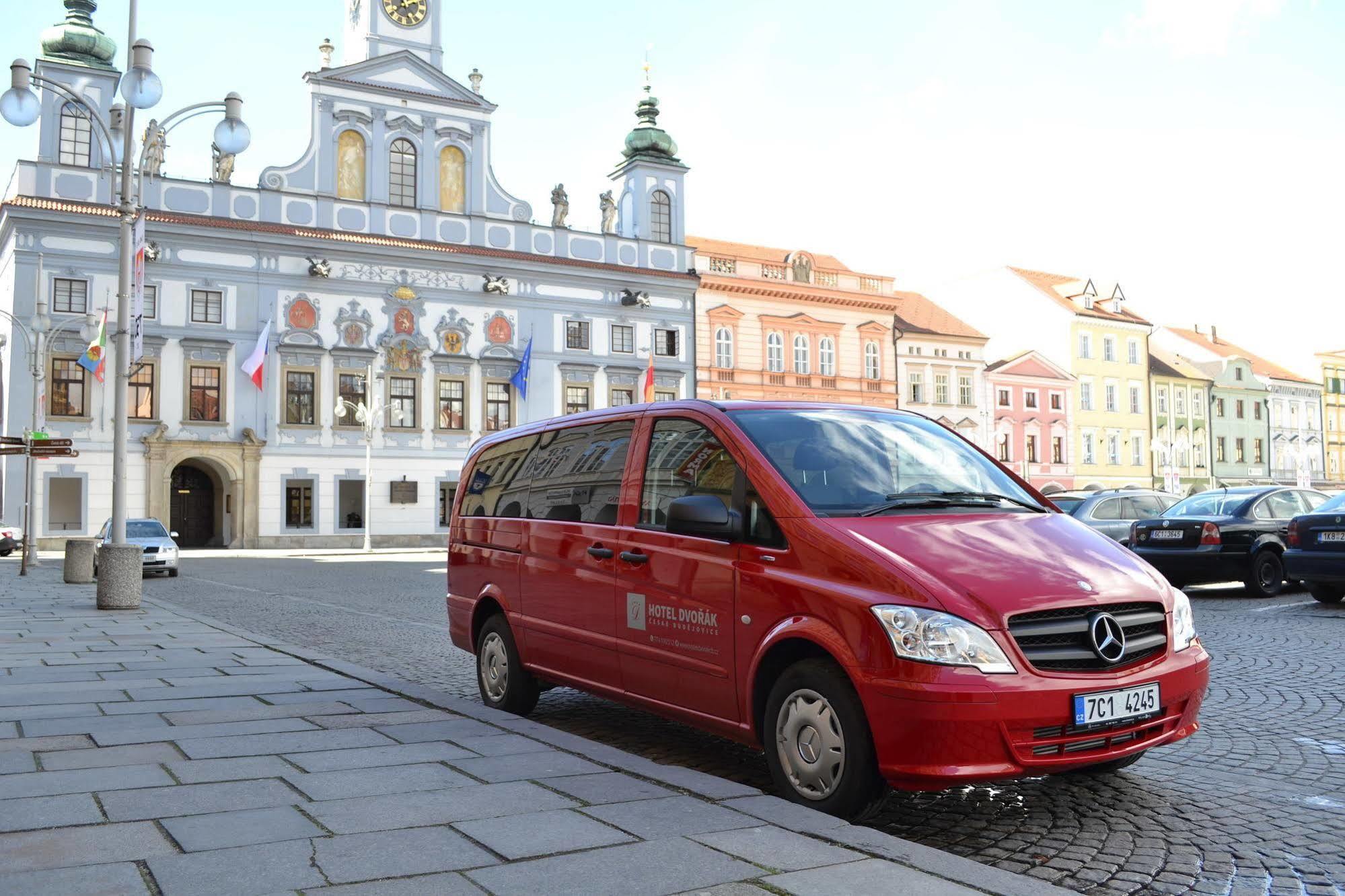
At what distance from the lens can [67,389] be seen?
38094 millimetres

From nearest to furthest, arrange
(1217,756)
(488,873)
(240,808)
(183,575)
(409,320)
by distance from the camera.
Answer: (488,873) < (240,808) < (1217,756) < (183,575) < (409,320)

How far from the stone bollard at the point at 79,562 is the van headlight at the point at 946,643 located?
20.8 m

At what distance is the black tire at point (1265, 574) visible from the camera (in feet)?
50.8

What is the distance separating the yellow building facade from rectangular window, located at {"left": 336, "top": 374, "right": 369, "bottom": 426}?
7344 centimetres

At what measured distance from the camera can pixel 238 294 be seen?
40.8 m

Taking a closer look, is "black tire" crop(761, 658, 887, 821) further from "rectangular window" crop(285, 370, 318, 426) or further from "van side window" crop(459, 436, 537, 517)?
"rectangular window" crop(285, 370, 318, 426)

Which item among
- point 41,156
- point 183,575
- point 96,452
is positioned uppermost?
point 41,156

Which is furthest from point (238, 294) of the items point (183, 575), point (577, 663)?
point (577, 663)

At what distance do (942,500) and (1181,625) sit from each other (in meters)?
1.12

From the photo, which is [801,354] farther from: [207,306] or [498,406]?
[207,306]

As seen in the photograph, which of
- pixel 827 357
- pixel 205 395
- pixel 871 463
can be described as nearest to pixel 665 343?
pixel 827 357

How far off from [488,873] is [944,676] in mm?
1748

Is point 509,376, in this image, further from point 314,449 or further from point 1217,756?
point 1217,756

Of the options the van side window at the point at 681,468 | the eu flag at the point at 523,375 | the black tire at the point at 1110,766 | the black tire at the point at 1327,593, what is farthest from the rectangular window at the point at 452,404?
the black tire at the point at 1110,766
